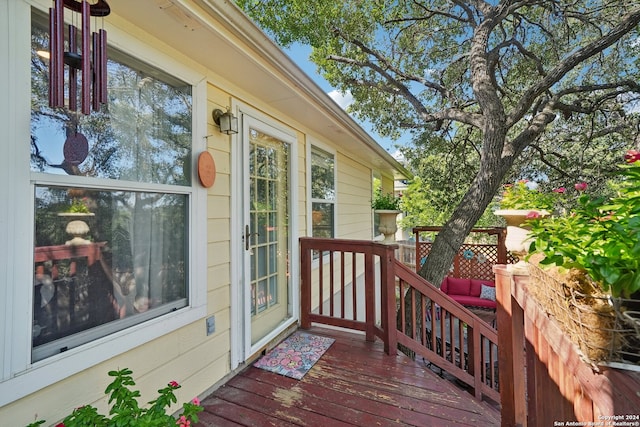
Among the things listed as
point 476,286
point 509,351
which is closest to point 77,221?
point 509,351

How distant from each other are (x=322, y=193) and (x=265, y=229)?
155cm

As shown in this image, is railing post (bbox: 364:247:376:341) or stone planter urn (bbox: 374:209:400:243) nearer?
railing post (bbox: 364:247:376:341)

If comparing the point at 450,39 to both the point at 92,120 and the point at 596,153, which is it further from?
the point at 92,120

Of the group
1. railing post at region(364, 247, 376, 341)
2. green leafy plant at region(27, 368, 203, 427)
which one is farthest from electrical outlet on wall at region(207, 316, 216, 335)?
railing post at region(364, 247, 376, 341)

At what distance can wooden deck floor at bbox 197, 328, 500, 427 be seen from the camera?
182cm

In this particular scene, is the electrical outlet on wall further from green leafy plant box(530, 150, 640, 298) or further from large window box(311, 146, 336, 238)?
green leafy plant box(530, 150, 640, 298)

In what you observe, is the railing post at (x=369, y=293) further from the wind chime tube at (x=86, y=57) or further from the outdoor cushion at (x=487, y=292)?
the outdoor cushion at (x=487, y=292)

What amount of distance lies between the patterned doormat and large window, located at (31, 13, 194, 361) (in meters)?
1.03

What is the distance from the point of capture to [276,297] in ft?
10.00

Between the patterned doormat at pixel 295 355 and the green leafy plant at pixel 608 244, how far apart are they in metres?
2.09

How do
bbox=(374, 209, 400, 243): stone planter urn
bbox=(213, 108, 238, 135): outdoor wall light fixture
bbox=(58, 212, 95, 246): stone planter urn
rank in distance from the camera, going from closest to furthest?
1. bbox=(58, 212, 95, 246): stone planter urn
2. bbox=(213, 108, 238, 135): outdoor wall light fixture
3. bbox=(374, 209, 400, 243): stone planter urn

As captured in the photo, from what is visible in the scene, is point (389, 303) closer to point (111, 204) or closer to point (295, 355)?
point (295, 355)

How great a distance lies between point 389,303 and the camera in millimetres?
2654

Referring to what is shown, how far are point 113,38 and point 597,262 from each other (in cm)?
220
